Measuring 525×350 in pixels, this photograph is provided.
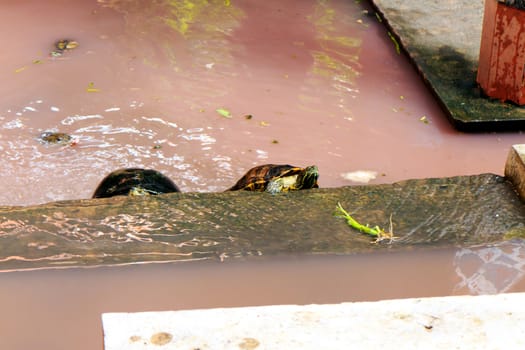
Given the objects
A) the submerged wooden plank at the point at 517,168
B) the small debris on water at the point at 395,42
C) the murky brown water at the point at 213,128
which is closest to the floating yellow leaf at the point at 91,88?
the murky brown water at the point at 213,128

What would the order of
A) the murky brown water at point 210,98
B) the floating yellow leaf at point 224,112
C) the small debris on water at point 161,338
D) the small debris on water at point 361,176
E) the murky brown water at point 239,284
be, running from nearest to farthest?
the small debris on water at point 161,338
the murky brown water at point 239,284
the small debris on water at point 361,176
the murky brown water at point 210,98
the floating yellow leaf at point 224,112

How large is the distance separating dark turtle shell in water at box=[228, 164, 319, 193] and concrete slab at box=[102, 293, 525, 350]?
158 centimetres

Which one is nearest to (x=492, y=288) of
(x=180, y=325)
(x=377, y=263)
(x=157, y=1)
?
(x=377, y=263)

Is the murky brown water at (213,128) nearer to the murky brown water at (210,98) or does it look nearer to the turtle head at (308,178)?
the murky brown water at (210,98)

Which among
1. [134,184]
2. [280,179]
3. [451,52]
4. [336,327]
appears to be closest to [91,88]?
[134,184]

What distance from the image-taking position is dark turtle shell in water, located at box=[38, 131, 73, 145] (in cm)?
449

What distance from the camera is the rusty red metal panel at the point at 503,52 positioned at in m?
4.54

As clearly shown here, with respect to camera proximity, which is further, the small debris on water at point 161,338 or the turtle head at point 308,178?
the turtle head at point 308,178

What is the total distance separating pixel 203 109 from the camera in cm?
488

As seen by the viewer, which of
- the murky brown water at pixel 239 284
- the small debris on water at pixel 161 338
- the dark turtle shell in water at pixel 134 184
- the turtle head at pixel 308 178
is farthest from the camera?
the turtle head at pixel 308 178

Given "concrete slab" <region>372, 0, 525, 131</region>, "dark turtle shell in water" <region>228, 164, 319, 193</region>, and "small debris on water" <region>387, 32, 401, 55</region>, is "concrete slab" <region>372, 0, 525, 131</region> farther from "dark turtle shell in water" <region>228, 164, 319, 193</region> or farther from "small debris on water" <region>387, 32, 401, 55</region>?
"dark turtle shell in water" <region>228, 164, 319, 193</region>

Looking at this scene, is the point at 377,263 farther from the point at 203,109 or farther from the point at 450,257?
the point at 203,109

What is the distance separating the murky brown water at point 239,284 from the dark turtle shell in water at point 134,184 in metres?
0.65

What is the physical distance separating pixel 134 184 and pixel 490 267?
173cm
